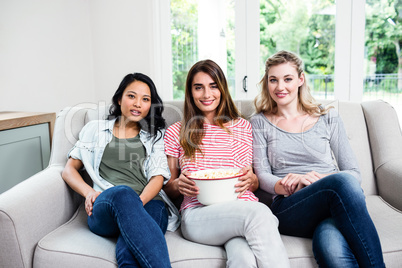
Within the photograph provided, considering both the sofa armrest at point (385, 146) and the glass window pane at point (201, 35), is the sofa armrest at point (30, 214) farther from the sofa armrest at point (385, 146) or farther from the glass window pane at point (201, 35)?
the glass window pane at point (201, 35)

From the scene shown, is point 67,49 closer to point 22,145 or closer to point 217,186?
point 22,145

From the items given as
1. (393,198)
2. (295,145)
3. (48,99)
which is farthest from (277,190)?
(48,99)

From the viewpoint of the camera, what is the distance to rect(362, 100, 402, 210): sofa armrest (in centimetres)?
165

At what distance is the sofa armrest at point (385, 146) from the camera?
1646mm

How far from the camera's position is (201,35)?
3041 mm

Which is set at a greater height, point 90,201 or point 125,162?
point 125,162

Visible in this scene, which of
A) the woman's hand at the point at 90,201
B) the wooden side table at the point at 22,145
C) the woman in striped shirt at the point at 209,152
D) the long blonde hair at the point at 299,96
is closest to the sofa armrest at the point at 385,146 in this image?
the long blonde hair at the point at 299,96

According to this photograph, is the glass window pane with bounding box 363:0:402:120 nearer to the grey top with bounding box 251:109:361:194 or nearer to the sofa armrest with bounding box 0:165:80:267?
the grey top with bounding box 251:109:361:194

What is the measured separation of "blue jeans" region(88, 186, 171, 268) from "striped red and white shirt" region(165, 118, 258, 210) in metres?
0.32

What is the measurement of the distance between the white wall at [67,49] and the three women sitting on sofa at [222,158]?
1159 millimetres

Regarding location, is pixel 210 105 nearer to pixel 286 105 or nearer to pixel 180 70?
pixel 286 105

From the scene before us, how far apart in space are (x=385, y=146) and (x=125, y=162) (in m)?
1.25

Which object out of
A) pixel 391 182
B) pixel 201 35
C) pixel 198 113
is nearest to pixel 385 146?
pixel 391 182

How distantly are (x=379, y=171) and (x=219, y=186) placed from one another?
924 millimetres
